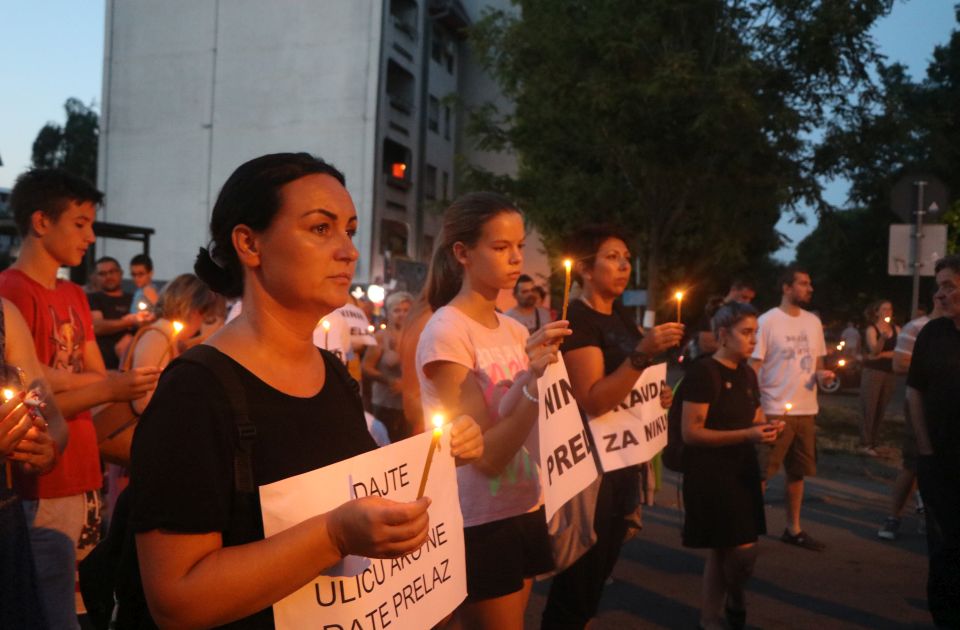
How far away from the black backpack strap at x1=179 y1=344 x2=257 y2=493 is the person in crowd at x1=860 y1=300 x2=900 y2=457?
35.3 ft

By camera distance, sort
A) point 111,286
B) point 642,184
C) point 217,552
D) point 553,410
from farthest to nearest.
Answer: point 642,184, point 111,286, point 553,410, point 217,552

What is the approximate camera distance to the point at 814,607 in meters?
5.58

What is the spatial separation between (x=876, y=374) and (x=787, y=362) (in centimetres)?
441

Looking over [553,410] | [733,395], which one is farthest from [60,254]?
[733,395]

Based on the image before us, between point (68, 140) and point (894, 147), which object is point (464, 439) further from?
point (68, 140)

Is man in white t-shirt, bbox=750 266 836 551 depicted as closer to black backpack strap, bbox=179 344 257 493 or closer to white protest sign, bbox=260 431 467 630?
white protest sign, bbox=260 431 467 630

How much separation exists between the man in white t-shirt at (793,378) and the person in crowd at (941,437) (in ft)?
7.59

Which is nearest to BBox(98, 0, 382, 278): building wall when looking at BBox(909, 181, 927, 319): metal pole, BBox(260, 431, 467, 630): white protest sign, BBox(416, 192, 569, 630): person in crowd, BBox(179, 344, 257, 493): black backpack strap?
BBox(909, 181, 927, 319): metal pole

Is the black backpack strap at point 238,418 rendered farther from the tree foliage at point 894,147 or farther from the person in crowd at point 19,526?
the tree foliage at point 894,147

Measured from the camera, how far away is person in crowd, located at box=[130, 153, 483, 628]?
63.3 inches

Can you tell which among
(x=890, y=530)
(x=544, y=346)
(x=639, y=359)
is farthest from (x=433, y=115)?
(x=544, y=346)

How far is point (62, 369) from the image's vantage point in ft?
11.1

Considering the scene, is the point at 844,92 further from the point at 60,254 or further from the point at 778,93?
the point at 60,254

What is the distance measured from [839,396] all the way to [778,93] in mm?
7239
